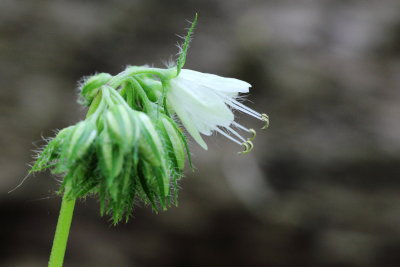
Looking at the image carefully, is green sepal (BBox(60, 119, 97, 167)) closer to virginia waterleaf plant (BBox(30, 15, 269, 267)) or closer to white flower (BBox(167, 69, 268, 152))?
virginia waterleaf plant (BBox(30, 15, 269, 267))

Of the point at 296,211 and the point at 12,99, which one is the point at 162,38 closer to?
the point at 12,99

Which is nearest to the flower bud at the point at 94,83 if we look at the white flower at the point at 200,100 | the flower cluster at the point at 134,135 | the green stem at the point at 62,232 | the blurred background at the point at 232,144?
the flower cluster at the point at 134,135

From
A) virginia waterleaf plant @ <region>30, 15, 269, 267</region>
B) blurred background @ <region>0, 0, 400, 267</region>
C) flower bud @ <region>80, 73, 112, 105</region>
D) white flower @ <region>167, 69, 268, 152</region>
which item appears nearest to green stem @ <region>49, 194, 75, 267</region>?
virginia waterleaf plant @ <region>30, 15, 269, 267</region>

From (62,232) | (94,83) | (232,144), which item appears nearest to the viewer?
(62,232)

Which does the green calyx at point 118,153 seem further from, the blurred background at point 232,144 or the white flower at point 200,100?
the blurred background at point 232,144

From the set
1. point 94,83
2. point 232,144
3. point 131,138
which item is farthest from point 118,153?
point 232,144

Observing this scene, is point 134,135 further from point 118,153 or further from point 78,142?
point 78,142

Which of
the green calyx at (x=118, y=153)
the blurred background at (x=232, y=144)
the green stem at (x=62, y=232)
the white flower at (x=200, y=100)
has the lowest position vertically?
the green stem at (x=62, y=232)
